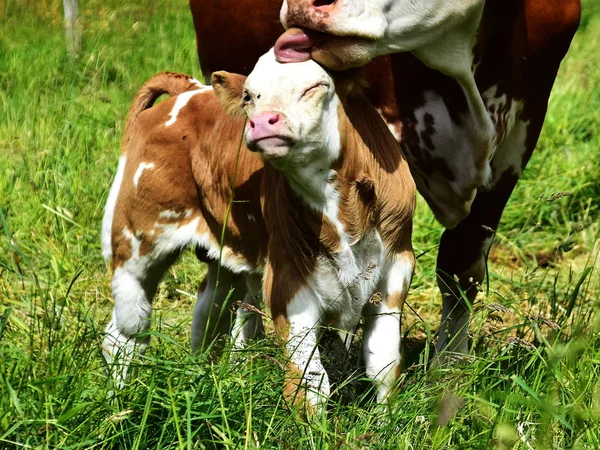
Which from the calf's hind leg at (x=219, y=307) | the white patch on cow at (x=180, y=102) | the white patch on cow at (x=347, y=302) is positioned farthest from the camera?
the calf's hind leg at (x=219, y=307)

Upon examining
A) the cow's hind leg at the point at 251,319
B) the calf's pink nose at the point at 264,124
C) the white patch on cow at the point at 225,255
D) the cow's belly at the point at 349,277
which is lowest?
the cow's hind leg at the point at 251,319

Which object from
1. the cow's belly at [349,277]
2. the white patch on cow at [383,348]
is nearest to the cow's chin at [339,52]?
the cow's belly at [349,277]

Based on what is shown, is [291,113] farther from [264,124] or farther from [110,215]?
[110,215]

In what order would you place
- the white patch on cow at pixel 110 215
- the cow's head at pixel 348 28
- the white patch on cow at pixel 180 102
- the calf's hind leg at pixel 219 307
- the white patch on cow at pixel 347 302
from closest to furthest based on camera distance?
the cow's head at pixel 348 28
the white patch on cow at pixel 347 302
the white patch on cow at pixel 180 102
the white patch on cow at pixel 110 215
the calf's hind leg at pixel 219 307

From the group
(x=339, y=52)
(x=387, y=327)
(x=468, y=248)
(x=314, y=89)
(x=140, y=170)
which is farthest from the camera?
(x=468, y=248)

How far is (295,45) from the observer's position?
330cm

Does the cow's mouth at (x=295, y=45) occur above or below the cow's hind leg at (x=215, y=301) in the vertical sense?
above

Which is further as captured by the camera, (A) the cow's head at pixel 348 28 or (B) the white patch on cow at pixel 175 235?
(B) the white patch on cow at pixel 175 235

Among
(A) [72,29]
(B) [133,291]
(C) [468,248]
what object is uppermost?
(B) [133,291]

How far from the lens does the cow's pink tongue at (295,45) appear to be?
3266mm

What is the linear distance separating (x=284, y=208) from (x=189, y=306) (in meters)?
2.09

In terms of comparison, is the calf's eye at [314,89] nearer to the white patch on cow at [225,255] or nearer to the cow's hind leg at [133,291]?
the white patch on cow at [225,255]

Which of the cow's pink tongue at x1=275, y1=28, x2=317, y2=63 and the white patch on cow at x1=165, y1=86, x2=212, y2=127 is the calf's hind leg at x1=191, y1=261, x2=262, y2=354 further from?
the cow's pink tongue at x1=275, y1=28, x2=317, y2=63

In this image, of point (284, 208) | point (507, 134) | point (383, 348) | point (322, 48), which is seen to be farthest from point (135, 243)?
point (507, 134)
